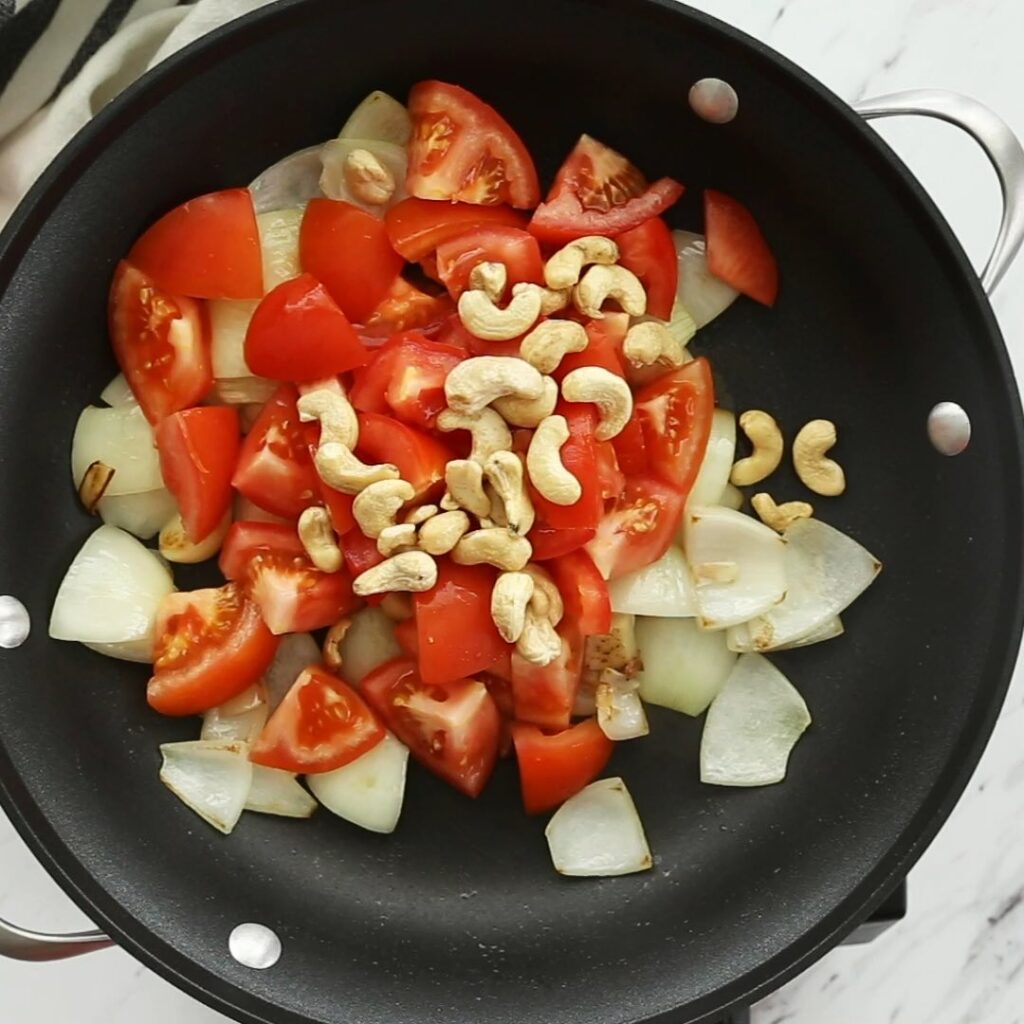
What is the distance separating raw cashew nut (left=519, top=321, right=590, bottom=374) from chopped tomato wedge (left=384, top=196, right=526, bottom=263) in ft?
0.44

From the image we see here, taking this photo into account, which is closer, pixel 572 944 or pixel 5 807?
pixel 5 807

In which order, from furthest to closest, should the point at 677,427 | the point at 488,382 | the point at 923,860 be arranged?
the point at 923,860, the point at 677,427, the point at 488,382

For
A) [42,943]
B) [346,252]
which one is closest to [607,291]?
[346,252]

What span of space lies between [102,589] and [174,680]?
110mm

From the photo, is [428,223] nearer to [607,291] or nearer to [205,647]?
[607,291]

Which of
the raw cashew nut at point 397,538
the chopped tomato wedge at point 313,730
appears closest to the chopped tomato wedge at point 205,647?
the chopped tomato wedge at point 313,730

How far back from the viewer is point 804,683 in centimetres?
116

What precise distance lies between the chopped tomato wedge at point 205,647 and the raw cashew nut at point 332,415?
0.19 m

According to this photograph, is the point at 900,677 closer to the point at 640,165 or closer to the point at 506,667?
the point at 506,667

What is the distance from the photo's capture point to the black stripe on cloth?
105 cm

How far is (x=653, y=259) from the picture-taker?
1.09 metres

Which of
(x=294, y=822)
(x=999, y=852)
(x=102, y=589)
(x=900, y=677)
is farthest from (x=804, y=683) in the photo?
(x=102, y=589)

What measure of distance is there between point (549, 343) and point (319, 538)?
27 centimetres

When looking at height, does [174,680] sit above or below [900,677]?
below
